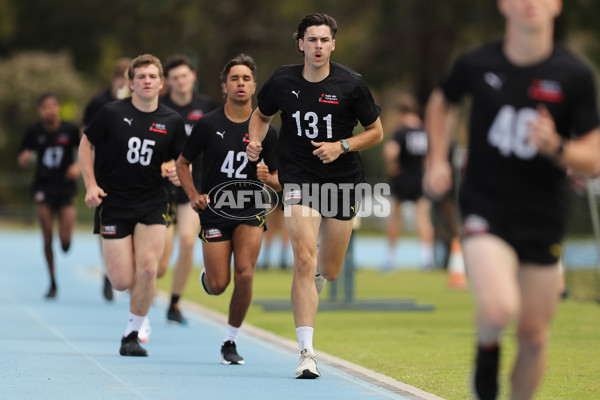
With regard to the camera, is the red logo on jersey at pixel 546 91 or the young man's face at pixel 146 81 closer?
the red logo on jersey at pixel 546 91

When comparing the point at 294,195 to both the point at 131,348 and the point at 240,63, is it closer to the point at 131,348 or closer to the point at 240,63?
the point at 240,63

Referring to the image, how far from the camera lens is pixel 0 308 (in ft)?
46.9

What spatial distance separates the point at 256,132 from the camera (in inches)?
365

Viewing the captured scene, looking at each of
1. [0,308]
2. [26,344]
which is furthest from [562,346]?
[0,308]

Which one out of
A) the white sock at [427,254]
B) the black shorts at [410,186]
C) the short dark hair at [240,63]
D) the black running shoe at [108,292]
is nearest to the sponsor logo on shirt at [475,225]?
the short dark hair at [240,63]

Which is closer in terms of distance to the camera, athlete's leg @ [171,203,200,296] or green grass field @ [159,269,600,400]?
green grass field @ [159,269,600,400]

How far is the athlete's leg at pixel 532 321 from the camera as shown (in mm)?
5902

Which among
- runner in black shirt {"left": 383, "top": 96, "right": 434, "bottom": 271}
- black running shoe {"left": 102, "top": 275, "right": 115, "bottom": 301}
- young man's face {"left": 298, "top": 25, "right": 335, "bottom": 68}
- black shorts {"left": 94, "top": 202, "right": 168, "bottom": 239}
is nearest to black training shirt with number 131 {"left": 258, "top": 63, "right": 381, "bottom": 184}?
young man's face {"left": 298, "top": 25, "right": 335, "bottom": 68}

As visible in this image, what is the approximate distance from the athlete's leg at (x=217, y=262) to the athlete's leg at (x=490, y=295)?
3868mm

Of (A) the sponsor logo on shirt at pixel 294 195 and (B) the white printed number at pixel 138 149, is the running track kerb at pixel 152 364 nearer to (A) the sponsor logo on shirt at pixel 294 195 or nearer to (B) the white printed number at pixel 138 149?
(A) the sponsor logo on shirt at pixel 294 195

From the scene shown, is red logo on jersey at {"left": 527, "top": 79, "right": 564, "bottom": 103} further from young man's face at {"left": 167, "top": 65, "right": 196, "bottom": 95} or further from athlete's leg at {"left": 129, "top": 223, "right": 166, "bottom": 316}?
young man's face at {"left": 167, "top": 65, "right": 196, "bottom": 95}

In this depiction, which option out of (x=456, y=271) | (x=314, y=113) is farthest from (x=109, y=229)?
(x=456, y=271)

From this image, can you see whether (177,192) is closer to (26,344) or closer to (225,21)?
(26,344)

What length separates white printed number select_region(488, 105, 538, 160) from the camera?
5.83m
